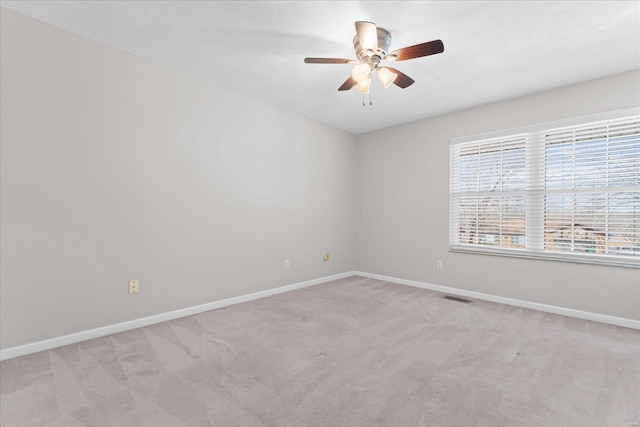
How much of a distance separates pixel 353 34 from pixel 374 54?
0.97ft

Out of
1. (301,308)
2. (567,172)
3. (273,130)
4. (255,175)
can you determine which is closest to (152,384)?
(301,308)

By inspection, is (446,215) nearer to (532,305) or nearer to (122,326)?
(532,305)

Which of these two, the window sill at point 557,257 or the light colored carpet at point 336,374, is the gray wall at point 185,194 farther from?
the light colored carpet at point 336,374

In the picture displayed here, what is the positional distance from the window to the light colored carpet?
2.96 feet

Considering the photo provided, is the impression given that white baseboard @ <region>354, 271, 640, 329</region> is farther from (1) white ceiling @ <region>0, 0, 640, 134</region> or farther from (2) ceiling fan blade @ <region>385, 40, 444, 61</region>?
(2) ceiling fan blade @ <region>385, 40, 444, 61</region>

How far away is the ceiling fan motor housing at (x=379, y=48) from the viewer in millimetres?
2188

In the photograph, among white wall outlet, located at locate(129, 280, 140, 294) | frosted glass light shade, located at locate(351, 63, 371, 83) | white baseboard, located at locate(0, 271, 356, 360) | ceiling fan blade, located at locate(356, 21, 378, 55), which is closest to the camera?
ceiling fan blade, located at locate(356, 21, 378, 55)

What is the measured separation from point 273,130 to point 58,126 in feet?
7.12

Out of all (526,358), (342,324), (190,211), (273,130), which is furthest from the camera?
(273,130)

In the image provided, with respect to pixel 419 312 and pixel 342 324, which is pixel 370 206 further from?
pixel 342 324

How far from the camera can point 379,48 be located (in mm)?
2258

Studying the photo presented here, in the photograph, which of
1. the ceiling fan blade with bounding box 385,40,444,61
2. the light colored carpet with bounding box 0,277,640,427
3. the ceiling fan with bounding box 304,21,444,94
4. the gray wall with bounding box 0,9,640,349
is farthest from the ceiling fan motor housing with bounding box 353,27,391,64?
the light colored carpet with bounding box 0,277,640,427

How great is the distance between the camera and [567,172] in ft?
10.4

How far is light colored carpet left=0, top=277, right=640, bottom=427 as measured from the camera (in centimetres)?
152
